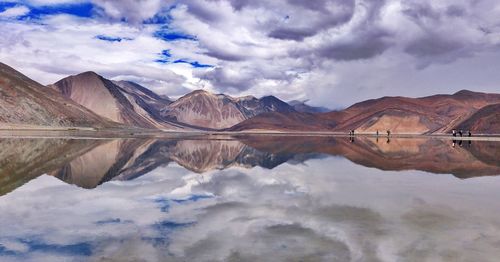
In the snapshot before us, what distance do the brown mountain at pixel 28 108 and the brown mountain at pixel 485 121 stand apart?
154327 mm

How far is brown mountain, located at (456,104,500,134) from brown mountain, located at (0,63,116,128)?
506 ft

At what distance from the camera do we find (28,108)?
162 metres

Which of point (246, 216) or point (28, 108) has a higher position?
point (28, 108)

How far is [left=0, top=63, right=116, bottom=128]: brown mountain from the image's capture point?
5974 inches

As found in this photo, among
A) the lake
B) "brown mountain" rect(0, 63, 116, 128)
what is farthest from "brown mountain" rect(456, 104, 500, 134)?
"brown mountain" rect(0, 63, 116, 128)

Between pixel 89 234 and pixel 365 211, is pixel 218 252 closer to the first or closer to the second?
pixel 89 234

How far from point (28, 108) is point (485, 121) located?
16601cm

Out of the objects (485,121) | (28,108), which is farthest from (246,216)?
(28,108)

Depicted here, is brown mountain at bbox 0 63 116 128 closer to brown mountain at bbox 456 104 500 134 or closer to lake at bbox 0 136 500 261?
lake at bbox 0 136 500 261

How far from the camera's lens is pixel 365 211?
1600cm

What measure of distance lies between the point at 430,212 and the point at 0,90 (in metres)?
178

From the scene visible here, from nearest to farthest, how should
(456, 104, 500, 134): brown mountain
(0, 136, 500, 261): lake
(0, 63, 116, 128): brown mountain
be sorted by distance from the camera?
(0, 136, 500, 261): lake → (456, 104, 500, 134): brown mountain → (0, 63, 116, 128): brown mountain

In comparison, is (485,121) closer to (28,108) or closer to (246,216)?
(246,216)

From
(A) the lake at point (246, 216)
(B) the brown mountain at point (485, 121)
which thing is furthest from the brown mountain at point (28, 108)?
(B) the brown mountain at point (485, 121)
